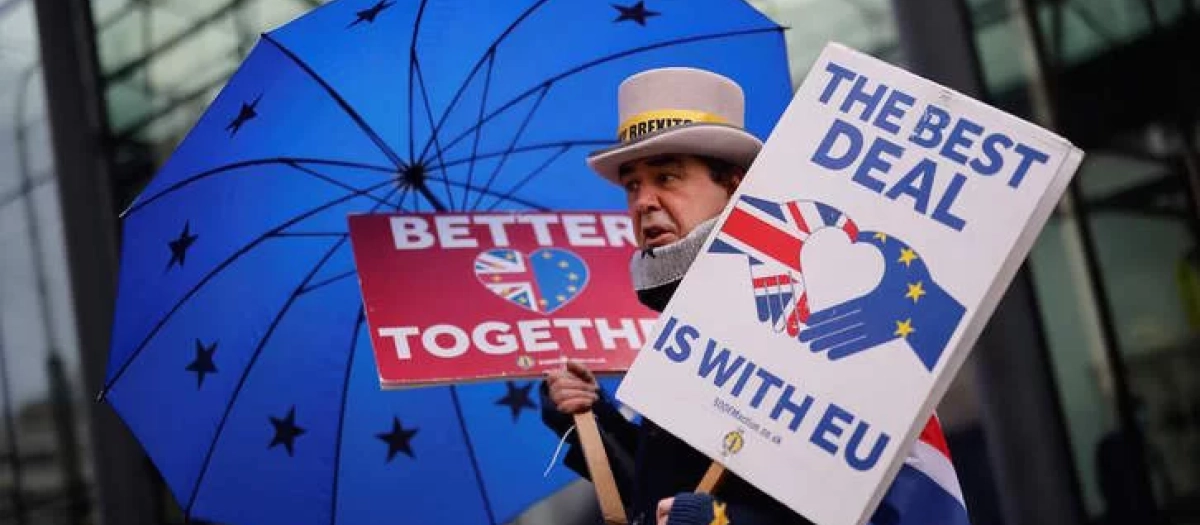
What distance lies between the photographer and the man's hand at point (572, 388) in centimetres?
238

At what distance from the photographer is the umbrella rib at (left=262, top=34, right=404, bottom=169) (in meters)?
2.79

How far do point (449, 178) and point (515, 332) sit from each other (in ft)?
1.51

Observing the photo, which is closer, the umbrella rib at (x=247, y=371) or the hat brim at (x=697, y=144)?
the hat brim at (x=697, y=144)

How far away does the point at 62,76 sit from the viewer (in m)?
6.96

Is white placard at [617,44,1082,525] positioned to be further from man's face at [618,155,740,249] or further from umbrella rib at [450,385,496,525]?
umbrella rib at [450,385,496,525]

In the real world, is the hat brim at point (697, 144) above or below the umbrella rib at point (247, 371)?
above

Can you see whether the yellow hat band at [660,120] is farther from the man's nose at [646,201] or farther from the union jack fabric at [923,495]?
the union jack fabric at [923,495]

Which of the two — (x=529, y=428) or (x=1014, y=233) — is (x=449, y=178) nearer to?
(x=529, y=428)

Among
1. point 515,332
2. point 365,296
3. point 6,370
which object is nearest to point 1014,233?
point 515,332

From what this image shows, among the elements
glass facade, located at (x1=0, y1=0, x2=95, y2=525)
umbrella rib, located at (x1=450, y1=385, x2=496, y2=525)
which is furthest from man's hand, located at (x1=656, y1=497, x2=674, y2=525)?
glass facade, located at (x1=0, y1=0, x2=95, y2=525)

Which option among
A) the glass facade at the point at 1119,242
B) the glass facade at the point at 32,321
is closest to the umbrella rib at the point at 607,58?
the glass facade at the point at 1119,242

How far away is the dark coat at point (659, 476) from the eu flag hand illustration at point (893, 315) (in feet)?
0.94

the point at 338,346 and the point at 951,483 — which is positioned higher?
the point at 338,346

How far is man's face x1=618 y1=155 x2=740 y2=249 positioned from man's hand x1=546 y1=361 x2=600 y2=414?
1.06 ft
